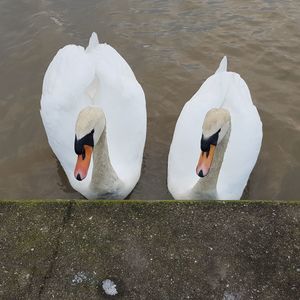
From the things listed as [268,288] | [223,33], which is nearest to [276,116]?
[223,33]

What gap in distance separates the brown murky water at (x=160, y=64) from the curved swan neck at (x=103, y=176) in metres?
0.54

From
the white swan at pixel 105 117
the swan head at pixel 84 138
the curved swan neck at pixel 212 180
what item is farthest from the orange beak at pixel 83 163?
the curved swan neck at pixel 212 180

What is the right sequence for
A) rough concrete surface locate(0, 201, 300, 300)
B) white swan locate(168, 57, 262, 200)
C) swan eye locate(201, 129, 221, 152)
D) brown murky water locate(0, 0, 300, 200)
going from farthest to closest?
1. brown murky water locate(0, 0, 300, 200)
2. white swan locate(168, 57, 262, 200)
3. swan eye locate(201, 129, 221, 152)
4. rough concrete surface locate(0, 201, 300, 300)

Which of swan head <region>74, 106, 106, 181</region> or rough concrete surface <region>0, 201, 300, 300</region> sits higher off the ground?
swan head <region>74, 106, 106, 181</region>

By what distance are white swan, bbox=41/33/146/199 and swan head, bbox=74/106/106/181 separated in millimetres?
484

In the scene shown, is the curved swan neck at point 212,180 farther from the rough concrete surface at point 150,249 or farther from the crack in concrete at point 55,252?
the crack in concrete at point 55,252

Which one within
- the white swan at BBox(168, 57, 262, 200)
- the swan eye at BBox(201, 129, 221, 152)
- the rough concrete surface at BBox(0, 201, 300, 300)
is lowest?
the white swan at BBox(168, 57, 262, 200)

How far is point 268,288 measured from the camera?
3555 mm

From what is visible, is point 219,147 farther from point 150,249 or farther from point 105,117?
point 150,249

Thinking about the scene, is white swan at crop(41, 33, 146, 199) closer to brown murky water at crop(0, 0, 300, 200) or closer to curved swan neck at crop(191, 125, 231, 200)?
brown murky water at crop(0, 0, 300, 200)

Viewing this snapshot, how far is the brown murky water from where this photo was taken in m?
5.97

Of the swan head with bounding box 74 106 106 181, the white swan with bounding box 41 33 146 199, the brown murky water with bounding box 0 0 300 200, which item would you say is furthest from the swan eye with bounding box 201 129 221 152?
the brown murky water with bounding box 0 0 300 200

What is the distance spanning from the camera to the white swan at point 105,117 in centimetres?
520

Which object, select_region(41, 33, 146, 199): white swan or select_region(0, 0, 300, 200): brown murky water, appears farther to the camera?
select_region(0, 0, 300, 200): brown murky water
